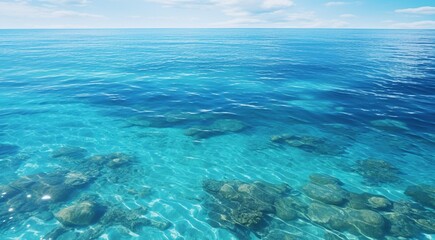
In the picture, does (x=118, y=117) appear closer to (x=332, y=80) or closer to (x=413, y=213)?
(x=413, y=213)

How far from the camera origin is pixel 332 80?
4106cm

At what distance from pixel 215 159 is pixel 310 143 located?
25.1 feet

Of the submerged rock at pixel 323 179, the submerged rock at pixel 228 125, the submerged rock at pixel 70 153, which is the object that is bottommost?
the submerged rock at pixel 323 179

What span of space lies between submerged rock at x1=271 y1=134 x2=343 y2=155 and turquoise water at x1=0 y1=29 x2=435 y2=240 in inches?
6.3

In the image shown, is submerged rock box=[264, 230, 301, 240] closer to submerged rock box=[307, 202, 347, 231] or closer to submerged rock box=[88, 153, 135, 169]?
submerged rock box=[307, 202, 347, 231]

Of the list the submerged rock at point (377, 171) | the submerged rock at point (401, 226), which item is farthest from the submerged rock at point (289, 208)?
the submerged rock at point (377, 171)

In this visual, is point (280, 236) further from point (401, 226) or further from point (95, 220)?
point (95, 220)

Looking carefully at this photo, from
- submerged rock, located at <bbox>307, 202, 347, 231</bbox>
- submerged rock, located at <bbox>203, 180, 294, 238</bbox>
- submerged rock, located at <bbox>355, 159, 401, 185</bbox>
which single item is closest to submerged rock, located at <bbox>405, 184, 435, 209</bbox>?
submerged rock, located at <bbox>355, 159, 401, 185</bbox>

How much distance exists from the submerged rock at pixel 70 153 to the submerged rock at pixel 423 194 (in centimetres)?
2046

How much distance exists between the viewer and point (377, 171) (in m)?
16.8

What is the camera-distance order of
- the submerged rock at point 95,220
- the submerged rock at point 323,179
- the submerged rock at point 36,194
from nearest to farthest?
the submerged rock at point 95,220, the submerged rock at point 36,194, the submerged rock at point 323,179

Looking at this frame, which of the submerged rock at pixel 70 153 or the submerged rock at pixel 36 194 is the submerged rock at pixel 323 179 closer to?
the submerged rock at pixel 36 194

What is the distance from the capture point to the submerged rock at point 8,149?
18.3 metres

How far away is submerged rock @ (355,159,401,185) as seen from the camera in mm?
16066
